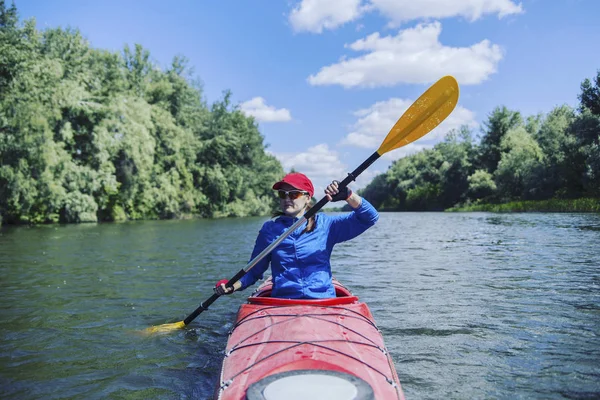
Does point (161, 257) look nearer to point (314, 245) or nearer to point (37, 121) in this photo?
point (314, 245)

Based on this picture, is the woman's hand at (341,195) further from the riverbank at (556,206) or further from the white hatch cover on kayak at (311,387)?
the riverbank at (556,206)

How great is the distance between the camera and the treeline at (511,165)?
3391 cm

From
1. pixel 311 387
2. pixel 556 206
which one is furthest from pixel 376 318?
pixel 556 206

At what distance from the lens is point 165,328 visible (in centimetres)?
555

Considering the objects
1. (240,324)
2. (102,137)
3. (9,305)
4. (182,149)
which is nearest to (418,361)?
(240,324)

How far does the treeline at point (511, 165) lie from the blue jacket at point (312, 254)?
93.0 ft

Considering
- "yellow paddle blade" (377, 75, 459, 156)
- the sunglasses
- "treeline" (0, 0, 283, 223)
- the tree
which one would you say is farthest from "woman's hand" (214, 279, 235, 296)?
the tree

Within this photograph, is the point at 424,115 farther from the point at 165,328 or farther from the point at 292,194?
the point at 165,328

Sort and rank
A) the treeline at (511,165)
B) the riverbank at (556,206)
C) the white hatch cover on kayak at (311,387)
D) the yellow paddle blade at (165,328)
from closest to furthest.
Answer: the white hatch cover on kayak at (311,387) < the yellow paddle blade at (165,328) < the riverbank at (556,206) < the treeline at (511,165)

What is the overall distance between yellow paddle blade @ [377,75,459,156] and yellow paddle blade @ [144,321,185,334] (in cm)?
301

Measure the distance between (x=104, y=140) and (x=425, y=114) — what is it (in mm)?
24689

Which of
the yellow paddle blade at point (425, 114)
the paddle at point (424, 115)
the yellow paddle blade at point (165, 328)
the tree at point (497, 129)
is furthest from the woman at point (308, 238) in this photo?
the tree at point (497, 129)

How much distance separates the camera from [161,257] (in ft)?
38.8

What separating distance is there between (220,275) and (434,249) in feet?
21.2
